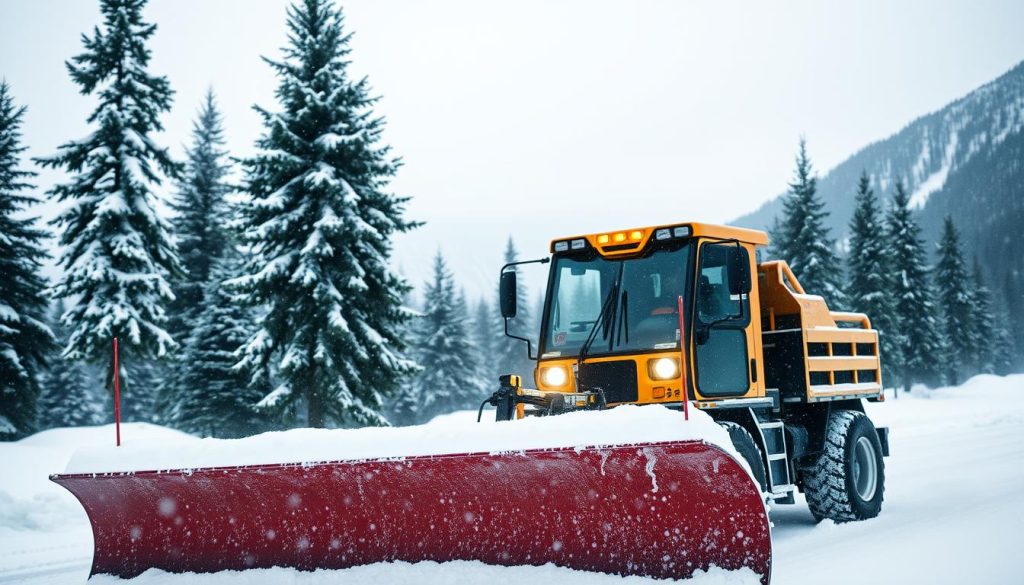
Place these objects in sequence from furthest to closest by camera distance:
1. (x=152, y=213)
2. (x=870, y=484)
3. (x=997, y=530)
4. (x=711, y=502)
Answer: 1. (x=152, y=213)
2. (x=870, y=484)
3. (x=997, y=530)
4. (x=711, y=502)

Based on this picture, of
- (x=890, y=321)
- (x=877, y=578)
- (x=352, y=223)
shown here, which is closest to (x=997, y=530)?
(x=877, y=578)

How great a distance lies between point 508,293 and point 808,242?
31.3m

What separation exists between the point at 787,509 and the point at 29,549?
313 inches

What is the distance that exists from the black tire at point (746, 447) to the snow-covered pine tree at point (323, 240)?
12.2 meters

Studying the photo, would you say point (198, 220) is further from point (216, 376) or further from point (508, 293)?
point (508, 293)

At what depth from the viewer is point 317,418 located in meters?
18.5

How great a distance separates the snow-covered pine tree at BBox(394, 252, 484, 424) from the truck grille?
38315 mm

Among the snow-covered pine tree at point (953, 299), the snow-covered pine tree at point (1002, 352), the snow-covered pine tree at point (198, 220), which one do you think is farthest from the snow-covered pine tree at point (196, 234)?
the snow-covered pine tree at point (1002, 352)

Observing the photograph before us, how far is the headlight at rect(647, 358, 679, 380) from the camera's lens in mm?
6665

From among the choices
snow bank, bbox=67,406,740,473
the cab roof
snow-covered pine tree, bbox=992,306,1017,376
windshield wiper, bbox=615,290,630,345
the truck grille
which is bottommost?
snow-covered pine tree, bbox=992,306,1017,376

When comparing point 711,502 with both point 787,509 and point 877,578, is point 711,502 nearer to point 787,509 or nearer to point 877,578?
point 877,578

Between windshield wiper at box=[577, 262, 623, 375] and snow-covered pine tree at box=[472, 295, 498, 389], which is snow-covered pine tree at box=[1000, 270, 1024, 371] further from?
windshield wiper at box=[577, 262, 623, 375]

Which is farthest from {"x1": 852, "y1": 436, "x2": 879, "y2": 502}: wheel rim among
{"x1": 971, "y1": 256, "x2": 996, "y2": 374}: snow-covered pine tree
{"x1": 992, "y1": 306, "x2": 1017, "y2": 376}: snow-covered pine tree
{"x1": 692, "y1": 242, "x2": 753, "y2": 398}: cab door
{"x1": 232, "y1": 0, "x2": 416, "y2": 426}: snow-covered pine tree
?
{"x1": 992, "y1": 306, "x2": 1017, "y2": 376}: snow-covered pine tree

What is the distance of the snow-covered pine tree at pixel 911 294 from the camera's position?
1807 inches
